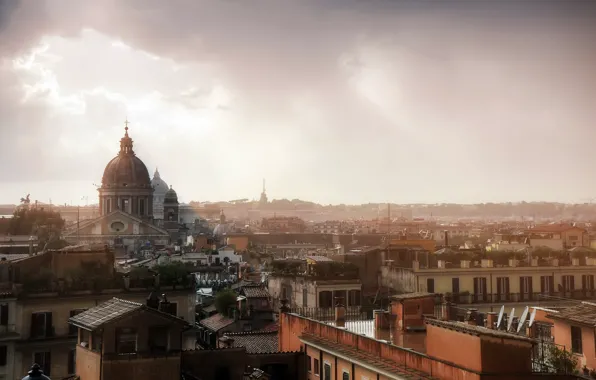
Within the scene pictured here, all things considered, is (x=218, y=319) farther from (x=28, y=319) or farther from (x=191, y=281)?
(x=28, y=319)

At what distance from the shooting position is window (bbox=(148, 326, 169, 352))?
13.2 metres

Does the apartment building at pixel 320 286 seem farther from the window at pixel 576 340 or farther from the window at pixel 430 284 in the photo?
the window at pixel 576 340

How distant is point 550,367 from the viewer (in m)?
11.9

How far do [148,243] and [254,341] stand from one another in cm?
4663

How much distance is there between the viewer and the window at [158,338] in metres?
13.2

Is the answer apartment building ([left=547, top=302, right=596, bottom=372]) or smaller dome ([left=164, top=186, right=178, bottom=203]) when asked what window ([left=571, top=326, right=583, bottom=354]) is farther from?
smaller dome ([left=164, top=186, right=178, bottom=203])

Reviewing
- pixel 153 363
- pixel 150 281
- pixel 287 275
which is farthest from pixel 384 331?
pixel 287 275

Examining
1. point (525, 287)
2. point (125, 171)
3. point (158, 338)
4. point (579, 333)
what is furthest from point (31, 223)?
point (579, 333)

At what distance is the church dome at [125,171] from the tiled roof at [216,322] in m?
50.4

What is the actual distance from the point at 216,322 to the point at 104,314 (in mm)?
11087

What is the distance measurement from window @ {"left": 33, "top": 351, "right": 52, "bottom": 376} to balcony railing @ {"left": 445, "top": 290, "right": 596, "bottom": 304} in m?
12.4

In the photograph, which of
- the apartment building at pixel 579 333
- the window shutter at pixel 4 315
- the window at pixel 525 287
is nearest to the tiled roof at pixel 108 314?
the apartment building at pixel 579 333

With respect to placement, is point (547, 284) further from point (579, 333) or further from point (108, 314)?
point (108, 314)

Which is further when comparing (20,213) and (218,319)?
(20,213)
